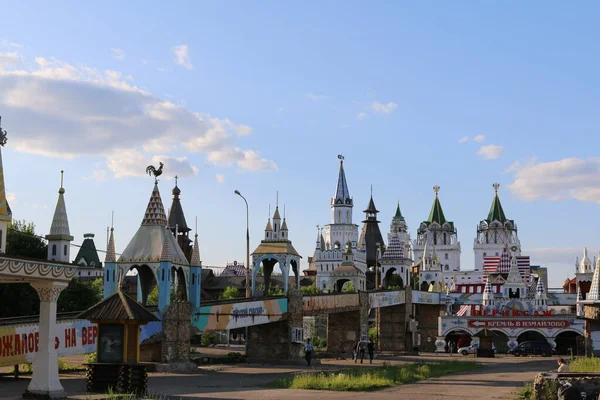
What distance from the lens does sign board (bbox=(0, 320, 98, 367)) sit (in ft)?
87.5

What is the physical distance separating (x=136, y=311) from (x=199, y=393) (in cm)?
287

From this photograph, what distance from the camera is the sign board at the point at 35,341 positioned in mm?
26672

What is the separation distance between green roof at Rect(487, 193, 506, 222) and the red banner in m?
97.3

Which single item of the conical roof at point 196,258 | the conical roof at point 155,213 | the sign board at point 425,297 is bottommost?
the sign board at point 425,297

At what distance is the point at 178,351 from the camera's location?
34688mm

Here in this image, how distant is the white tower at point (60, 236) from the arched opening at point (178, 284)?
13441 mm

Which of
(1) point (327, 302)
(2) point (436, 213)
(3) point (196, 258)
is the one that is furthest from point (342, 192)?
(3) point (196, 258)

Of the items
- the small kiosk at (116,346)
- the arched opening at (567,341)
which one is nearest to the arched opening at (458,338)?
the arched opening at (567,341)

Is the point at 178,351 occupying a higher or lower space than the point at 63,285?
lower

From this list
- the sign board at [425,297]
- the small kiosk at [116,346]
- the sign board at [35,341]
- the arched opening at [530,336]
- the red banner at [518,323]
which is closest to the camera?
the small kiosk at [116,346]

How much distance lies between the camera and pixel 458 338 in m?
72.5

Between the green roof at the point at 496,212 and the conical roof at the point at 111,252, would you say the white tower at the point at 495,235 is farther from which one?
the conical roof at the point at 111,252

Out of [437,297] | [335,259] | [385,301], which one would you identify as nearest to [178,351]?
[385,301]

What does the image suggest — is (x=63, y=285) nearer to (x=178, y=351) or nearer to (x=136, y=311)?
(x=136, y=311)
